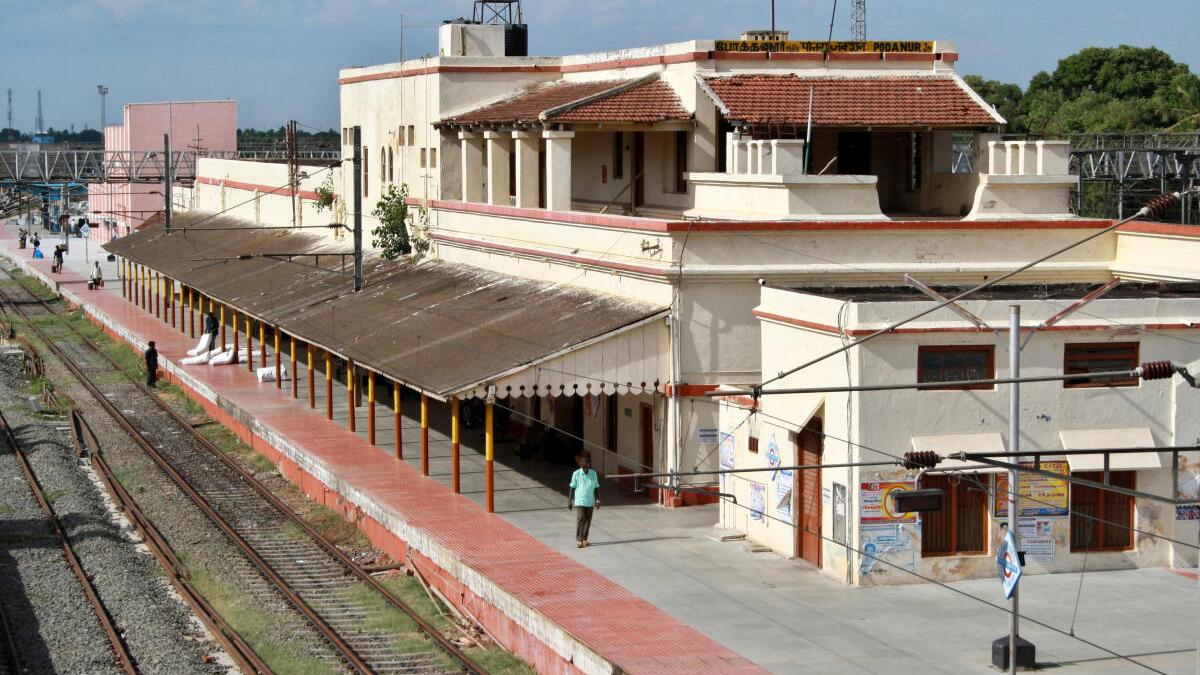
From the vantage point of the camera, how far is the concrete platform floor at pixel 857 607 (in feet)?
53.9

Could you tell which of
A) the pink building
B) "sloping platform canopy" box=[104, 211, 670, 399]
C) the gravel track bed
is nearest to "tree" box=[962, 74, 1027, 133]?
the pink building

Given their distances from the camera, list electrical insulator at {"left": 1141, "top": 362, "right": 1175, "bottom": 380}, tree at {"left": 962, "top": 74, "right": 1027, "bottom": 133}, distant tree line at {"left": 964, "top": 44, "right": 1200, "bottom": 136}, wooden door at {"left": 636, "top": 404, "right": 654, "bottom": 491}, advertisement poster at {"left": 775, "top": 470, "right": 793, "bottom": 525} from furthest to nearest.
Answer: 1. tree at {"left": 962, "top": 74, "right": 1027, "bottom": 133}
2. distant tree line at {"left": 964, "top": 44, "right": 1200, "bottom": 136}
3. wooden door at {"left": 636, "top": 404, "right": 654, "bottom": 491}
4. advertisement poster at {"left": 775, "top": 470, "right": 793, "bottom": 525}
5. electrical insulator at {"left": 1141, "top": 362, "right": 1175, "bottom": 380}

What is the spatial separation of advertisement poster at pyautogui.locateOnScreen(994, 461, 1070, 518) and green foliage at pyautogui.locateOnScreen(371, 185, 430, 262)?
1896 cm

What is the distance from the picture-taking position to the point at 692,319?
24.4 meters

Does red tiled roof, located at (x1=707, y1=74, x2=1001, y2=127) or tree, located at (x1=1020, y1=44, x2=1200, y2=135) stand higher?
tree, located at (x1=1020, y1=44, x2=1200, y2=135)

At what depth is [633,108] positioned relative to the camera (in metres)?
29.6

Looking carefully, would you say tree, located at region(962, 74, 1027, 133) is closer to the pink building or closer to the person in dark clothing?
the pink building

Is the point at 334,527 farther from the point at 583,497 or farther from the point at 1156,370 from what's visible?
the point at 1156,370

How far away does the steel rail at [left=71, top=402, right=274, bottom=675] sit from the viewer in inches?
731

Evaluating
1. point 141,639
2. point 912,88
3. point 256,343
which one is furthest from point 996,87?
point 141,639

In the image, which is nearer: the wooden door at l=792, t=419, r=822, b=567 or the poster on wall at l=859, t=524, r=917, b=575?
the poster on wall at l=859, t=524, r=917, b=575

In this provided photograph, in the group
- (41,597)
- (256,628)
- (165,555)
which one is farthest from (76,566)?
(256,628)

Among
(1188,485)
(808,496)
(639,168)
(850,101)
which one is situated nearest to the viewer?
(1188,485)

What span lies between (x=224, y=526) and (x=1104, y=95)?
203 ft
